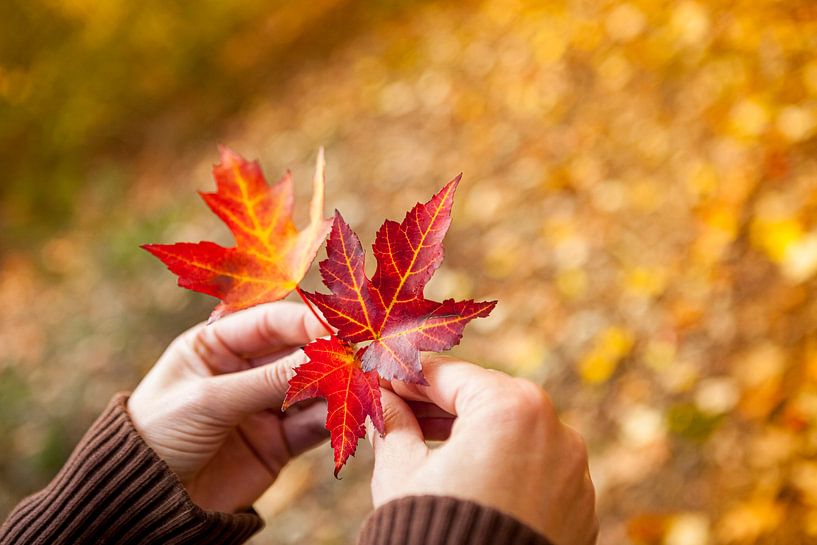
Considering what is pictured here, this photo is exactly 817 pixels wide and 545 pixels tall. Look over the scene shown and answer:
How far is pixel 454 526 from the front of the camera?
834 mm

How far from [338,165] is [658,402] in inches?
89.0

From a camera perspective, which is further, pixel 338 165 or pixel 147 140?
pixel 147 140

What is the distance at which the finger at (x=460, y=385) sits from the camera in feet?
3.21

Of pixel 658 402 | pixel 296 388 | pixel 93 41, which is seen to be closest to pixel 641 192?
pixel 658 402

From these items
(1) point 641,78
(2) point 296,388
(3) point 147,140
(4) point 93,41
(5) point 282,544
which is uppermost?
(4) point 93,41

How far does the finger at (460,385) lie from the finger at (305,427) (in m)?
0.49

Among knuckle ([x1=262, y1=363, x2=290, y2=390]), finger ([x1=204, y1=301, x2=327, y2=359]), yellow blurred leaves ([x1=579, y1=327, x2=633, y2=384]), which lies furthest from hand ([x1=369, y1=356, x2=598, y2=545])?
yellow blurred leaves ([x1=579, y1=327, x2=633, y2=384])

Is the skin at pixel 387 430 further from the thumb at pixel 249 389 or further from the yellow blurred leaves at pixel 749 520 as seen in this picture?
the yellow blurred leaves at pixel 749 520

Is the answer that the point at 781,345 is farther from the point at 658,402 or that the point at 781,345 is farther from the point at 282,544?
the point at 282,544

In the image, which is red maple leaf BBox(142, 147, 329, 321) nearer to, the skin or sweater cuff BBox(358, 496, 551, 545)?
the skin

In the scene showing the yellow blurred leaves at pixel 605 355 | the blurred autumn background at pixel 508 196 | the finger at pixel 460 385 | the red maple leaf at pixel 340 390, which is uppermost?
the red maple leaf at pixel 340 390

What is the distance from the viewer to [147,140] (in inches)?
181

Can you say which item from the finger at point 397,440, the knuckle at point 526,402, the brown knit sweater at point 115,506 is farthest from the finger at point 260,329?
the knuckle at point 526,402

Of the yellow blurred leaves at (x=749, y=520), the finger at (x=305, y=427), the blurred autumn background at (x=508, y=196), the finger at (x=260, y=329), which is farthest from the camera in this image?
the blurred autumn background at (x=508, y=196)
